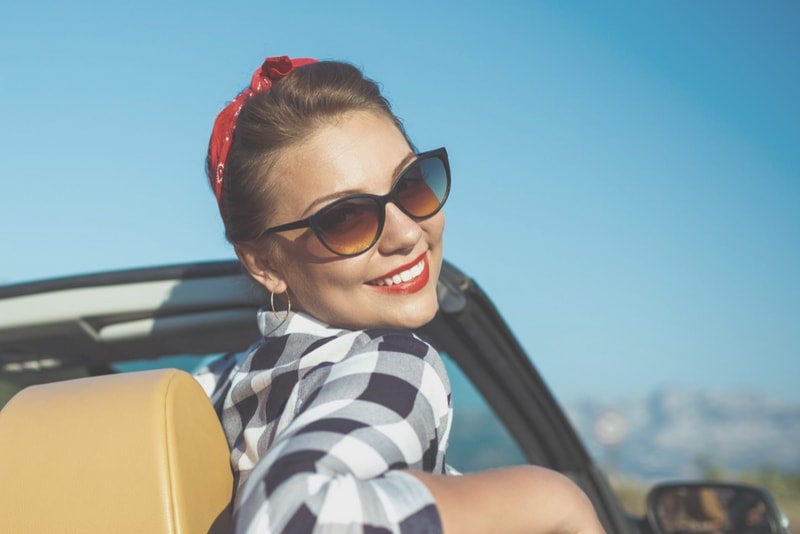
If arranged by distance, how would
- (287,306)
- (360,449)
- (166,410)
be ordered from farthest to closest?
(287,306) < (166,410) < (360,449)

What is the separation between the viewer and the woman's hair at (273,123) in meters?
2.06

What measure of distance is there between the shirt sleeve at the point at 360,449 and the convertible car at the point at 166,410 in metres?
0.18

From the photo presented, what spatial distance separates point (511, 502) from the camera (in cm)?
146

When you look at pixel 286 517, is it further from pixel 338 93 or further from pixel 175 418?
pixel 338 93

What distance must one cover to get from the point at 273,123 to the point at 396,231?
0.39 metres

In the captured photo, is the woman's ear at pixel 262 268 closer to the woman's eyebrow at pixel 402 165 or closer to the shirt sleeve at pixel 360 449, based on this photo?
the woman's eyebrow at pixel 402 165

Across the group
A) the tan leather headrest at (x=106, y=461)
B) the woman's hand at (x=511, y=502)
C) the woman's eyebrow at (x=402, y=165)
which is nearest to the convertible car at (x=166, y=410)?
the tan leather headrest at (x=106, y=461)

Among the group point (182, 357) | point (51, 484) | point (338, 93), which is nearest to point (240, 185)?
point (338, 93)

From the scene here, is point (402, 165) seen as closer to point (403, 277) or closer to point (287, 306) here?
point (403, 277)

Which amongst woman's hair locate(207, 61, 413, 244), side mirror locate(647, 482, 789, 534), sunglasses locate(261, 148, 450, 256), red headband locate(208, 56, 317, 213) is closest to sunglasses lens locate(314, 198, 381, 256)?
sunglasses locate(261, 148, 450, 256)

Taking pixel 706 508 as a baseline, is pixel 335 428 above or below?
above

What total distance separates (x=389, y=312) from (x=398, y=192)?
262 millimetres

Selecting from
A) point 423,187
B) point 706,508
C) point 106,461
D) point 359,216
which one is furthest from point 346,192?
point 706,508

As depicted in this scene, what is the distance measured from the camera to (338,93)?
2100mm
